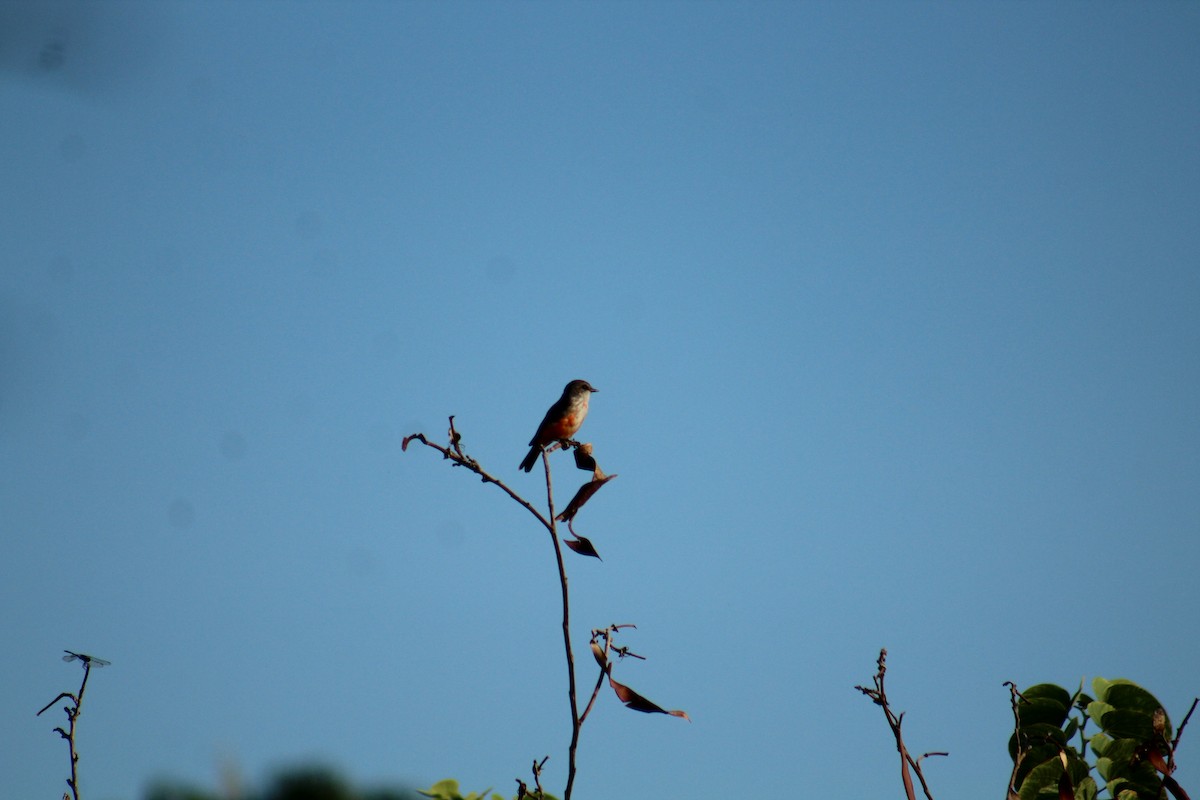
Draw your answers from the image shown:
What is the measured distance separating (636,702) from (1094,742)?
1.48 metres

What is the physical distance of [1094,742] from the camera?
3.07m

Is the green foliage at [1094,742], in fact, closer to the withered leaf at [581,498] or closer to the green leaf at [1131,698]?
the green leaf at [1131,698]

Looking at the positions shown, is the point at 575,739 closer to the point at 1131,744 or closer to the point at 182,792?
the point at 1131,744

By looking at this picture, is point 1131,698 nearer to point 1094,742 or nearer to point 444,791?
point 1094,742

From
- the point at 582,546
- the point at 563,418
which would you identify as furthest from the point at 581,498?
the point at 563,418

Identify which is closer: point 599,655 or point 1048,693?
point 599,655

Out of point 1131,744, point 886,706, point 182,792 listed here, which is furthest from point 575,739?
point 182,792

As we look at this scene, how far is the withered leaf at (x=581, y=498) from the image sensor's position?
107 inches

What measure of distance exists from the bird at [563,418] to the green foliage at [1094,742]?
466 centimetres

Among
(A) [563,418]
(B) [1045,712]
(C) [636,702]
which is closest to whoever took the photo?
(C) [636,702]

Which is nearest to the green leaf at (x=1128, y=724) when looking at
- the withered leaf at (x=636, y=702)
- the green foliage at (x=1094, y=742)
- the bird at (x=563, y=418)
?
the green foliage at (x=1094, y=742)

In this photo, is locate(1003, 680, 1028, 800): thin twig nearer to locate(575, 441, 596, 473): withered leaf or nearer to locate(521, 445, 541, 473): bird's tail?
locate(575, 441, 596, 473): withered leaf

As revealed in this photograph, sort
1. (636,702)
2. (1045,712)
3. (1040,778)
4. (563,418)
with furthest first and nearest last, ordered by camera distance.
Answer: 1. (563,418)
2. (1045,712)
3. (1040,778)
4. (636,702)

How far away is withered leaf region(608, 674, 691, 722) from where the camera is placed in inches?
91.7
